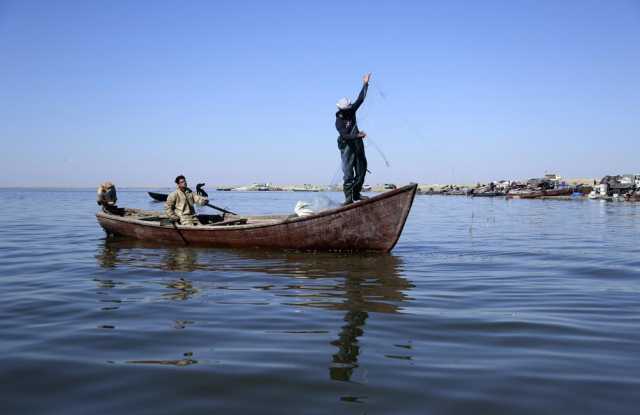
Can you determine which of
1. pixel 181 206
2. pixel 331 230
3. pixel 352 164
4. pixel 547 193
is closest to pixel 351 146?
pixel 352 164

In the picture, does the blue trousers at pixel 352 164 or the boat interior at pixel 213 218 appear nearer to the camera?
the blue trousers at pixel 352 164

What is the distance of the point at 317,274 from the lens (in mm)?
7969

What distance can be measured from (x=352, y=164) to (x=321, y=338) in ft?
18.9

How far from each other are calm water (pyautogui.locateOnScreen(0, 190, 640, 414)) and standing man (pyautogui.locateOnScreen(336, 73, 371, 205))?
5.45 feet

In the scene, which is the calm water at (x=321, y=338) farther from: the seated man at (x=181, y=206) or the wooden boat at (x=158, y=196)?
the wooden boat at (x=158, y=196)

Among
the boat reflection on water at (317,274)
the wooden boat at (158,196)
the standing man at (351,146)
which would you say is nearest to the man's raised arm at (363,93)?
the standing man at (351,146)

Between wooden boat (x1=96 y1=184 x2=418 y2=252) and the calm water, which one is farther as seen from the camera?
wooden boat (x1=96 y1=184 x2=418 y2=252)

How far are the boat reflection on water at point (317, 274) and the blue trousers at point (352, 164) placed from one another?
136 centimetres

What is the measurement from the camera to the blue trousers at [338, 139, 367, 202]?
972cm

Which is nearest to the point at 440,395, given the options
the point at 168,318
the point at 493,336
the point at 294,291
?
the point at 493,336

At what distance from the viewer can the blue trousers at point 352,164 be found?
972cm

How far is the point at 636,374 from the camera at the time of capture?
352 cm

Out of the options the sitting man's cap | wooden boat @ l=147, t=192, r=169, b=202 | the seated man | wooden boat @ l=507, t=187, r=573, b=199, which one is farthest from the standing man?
wooden boat @ l=507, t=187, r=573, b=199

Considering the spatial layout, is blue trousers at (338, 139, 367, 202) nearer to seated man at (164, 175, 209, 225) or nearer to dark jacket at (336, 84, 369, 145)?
dark jacket at (336, 84, 369, 145)
